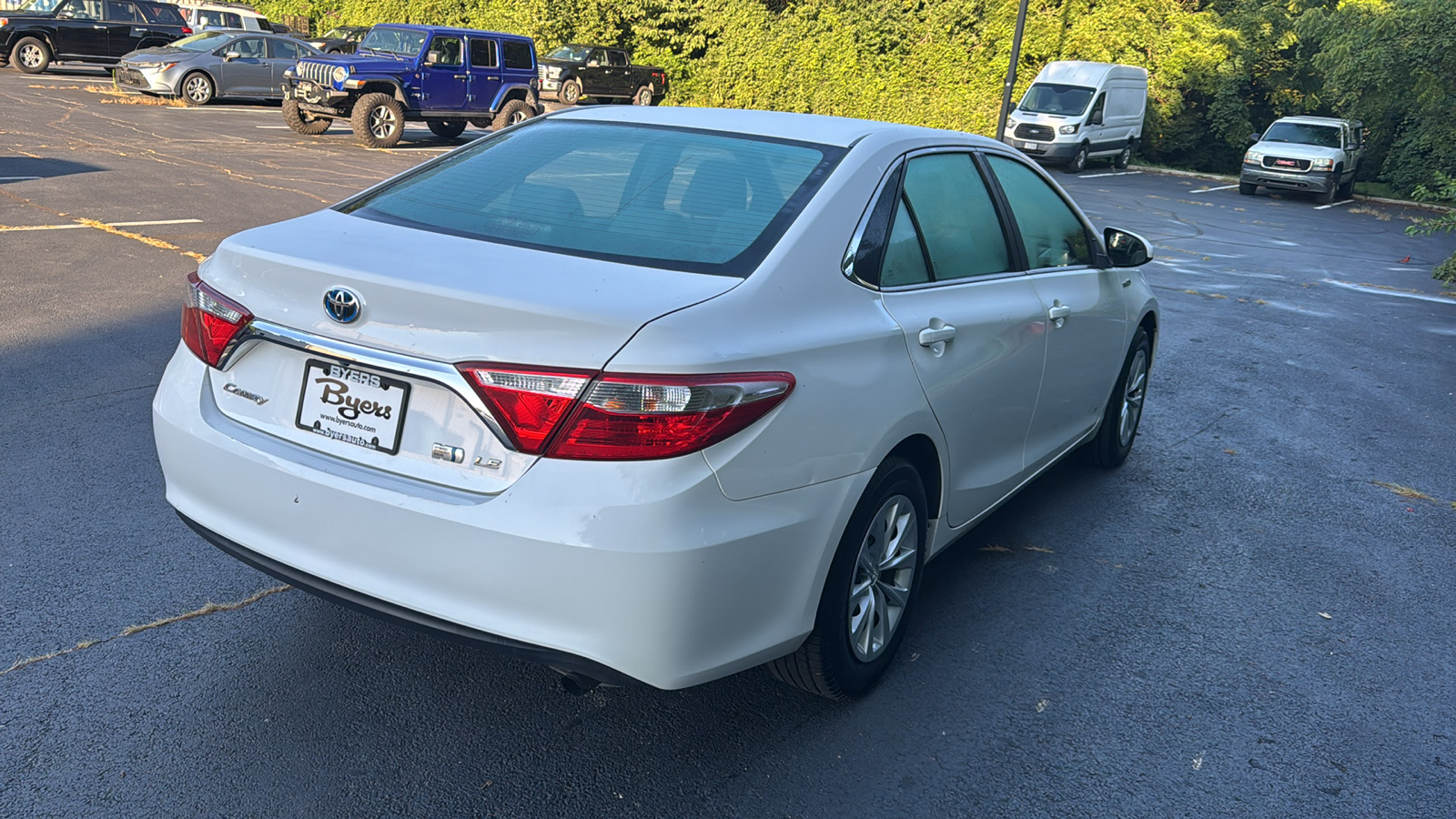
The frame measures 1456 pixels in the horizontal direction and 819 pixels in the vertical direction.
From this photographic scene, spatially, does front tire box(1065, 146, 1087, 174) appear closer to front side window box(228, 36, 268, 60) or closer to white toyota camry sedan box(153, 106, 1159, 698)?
front side window box(228, 36, 268, 60)

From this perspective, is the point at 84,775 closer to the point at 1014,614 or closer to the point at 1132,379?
the point at 1014,614

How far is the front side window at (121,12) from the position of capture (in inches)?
1125

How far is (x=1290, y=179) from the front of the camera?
2555 cm

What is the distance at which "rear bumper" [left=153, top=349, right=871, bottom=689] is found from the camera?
8.14 feet

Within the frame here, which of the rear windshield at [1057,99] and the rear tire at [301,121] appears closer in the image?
the rear tire at [301,121]

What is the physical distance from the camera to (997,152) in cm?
440

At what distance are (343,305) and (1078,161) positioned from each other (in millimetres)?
26669

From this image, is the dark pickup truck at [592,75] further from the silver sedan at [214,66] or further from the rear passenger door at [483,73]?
the rear passenger door at [483,73]

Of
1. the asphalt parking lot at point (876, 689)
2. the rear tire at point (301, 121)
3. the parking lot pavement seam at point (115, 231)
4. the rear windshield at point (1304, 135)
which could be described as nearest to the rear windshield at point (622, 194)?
the asphalt parking lot at point (876, 689)

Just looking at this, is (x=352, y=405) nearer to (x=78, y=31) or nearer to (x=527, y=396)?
(x=527, y=396)

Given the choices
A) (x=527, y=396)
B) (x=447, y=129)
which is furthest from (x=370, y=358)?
(x=447, y=129)

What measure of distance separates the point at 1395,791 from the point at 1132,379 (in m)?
2.85

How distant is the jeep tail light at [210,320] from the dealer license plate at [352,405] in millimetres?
288

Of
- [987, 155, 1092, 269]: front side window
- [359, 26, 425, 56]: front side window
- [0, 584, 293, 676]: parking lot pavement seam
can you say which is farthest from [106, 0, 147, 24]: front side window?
[987, 155, 1092, 269]: front side window
